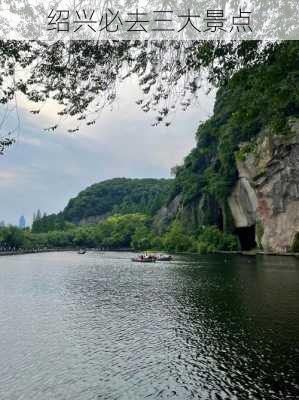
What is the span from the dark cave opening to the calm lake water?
52.3m

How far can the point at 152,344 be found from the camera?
54.5ft

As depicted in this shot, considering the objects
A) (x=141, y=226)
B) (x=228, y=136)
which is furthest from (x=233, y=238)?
(x=141, y=226)

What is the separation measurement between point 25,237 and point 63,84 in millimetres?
Result: 120213

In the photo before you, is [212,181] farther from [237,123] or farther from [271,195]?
[237,123]

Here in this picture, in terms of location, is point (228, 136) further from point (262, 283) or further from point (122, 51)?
point (122, 51)

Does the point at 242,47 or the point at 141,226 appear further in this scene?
the point at 141,226

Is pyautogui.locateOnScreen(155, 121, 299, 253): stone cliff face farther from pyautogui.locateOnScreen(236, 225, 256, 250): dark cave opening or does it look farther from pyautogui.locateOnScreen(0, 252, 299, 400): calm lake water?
pyautogui.locateOnScreen(0, 252, 299, 400): calm lake water

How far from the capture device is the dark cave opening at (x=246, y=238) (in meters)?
82.3

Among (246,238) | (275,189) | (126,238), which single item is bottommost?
(246,238)

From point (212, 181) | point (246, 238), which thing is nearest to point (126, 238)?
point (246, 238)

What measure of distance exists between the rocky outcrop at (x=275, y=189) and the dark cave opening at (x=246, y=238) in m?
12.3

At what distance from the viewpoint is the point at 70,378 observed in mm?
12984

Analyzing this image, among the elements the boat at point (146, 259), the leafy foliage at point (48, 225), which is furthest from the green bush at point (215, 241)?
Answer: the leafy foliage at point (48, 225)

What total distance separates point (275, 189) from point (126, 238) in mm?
80161
